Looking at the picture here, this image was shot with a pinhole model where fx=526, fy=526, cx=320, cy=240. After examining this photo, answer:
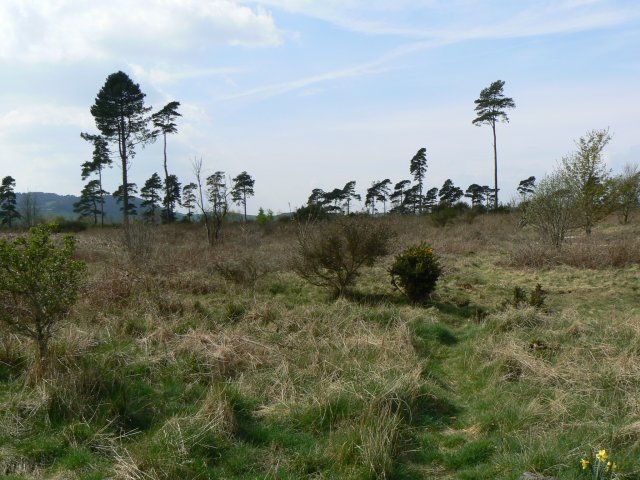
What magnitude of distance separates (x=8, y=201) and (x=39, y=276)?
157ft

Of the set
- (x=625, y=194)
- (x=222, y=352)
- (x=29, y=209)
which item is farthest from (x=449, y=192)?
(x=222, y=352)

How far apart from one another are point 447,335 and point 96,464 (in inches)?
214

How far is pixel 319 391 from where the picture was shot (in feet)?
17.4

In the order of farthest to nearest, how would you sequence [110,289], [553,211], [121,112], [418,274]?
[121,112] → [553,211] → [418,274] → [110,289]

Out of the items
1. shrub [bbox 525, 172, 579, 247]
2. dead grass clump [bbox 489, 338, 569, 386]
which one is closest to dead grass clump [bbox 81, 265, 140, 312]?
dead grass clump [bbox 489, 338, 569, 386]

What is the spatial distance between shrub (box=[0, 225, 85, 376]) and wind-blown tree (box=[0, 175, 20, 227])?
46.4 meters

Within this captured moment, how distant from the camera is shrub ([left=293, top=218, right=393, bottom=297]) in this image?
36.2ft

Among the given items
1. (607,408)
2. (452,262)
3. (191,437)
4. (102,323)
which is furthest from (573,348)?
(452,262)

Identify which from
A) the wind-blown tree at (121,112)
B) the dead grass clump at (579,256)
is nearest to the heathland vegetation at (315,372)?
the dead grass clump at (579,256)

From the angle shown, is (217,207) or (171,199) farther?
(171,199)

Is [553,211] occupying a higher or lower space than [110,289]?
higher

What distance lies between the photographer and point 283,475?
4102mm

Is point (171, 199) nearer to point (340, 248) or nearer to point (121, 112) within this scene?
point (121, 112)

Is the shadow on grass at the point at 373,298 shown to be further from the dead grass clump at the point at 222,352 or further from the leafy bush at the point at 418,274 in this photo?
the dead grass clump at the point at 222,352
